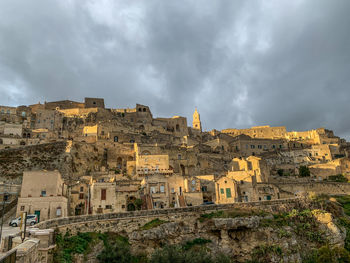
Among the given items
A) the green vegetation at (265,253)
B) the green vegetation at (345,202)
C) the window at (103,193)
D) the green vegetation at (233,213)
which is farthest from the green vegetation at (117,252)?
the green vegetation at (345,202)


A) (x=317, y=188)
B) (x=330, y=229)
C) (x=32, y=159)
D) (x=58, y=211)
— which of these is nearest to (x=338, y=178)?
(x=317, y=188)

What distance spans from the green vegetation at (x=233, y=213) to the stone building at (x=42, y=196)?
15.4 metres

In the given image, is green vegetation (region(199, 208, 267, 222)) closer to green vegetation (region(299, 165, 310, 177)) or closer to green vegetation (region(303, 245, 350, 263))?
green vegetation (region(303, 245, 350, 263))

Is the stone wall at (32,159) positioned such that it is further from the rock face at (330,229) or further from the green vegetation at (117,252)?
the rock face at (330,229)

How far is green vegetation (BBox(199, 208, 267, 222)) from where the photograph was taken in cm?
3266

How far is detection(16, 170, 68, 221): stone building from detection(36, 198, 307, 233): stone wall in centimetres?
667

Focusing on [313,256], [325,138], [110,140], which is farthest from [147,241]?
[325,138]

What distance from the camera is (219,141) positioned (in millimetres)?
77250

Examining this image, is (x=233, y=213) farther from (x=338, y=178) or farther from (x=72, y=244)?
(x=338, y=178)

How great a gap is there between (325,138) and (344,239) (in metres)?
53.9

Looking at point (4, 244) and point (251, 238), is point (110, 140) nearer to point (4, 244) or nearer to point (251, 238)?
point (251, 238)

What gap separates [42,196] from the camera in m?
31.4

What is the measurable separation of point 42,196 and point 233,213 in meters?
20.7

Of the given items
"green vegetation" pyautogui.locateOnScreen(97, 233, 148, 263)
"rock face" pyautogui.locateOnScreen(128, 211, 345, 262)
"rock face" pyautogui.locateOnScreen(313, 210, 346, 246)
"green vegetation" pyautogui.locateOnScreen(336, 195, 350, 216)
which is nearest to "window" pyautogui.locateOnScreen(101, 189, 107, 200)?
"green vegetation" pyautogui.locateOnScreen(97, 233, 148, 263)
